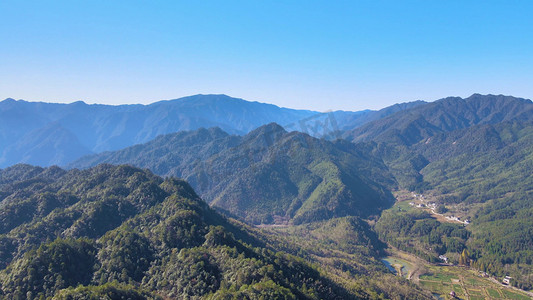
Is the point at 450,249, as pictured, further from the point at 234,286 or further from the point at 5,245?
the point at 5,245

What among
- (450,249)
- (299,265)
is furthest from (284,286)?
(450,249)

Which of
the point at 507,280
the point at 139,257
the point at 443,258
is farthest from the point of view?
the point at 443,258

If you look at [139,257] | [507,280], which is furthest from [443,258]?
[139,257]

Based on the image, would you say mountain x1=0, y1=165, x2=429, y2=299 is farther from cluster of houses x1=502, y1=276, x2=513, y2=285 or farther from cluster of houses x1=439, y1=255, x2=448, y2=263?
cluster of houses x1=439, y1=255, x2=448, y2=263

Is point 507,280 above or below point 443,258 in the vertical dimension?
above

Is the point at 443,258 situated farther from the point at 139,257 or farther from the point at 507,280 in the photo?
the point at 139,257

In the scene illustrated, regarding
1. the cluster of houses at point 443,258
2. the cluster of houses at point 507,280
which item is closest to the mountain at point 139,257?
the cluster of houses at point 507,280

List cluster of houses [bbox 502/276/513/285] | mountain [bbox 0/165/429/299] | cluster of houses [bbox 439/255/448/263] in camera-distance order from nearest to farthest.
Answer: mountain [bbox 0/165/429/299] → cluster of houses [bbox 502/276/513/285] → cluster of houses [bbox 439/255/448/263]

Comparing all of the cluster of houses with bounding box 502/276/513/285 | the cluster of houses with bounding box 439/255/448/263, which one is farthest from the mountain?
the cluster of houses with bounding box 439/255/448/263
